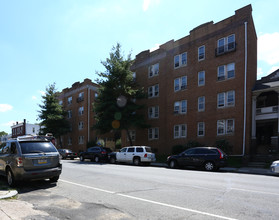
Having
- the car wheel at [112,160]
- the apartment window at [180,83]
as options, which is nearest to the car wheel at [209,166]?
the car wheel at [112,160]

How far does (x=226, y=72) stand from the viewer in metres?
21.7

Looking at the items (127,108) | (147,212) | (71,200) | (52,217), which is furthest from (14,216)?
(127,108)

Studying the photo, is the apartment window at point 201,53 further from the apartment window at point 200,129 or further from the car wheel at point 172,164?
the car wheel at point 172,164

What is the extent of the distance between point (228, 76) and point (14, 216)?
21.1 m

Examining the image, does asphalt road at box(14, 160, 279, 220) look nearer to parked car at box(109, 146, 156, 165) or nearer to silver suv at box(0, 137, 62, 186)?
silver suv at box(0, 137, 62, 186)

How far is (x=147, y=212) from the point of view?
16.8ft

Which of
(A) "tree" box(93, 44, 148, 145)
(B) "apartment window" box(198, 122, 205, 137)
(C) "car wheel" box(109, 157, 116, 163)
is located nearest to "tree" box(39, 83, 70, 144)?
(A) "tree" box(93, 44, 148, 145)

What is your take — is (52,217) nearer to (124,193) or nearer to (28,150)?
(124,193)

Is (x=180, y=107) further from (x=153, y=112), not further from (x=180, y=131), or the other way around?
(x=153, y=112)

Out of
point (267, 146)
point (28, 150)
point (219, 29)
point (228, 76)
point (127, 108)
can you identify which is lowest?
point (267, 146)

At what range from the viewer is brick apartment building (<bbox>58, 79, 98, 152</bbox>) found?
121ft

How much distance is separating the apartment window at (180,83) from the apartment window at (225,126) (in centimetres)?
594

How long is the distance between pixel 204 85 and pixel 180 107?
3.79m

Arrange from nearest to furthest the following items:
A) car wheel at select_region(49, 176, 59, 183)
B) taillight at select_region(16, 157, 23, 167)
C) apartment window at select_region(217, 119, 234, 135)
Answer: taillight at select_region(16, 157, 23, 167)
car wheel at select_region(49, 176, 59, 183)
apartment window at select_region(217, 119, 234, 135)
